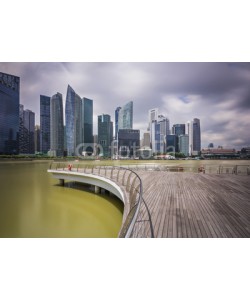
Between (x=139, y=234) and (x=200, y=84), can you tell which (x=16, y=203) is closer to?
(x=139, y=234)

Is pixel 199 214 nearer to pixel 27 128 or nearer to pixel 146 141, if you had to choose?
pixel 146 141

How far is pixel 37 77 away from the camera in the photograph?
596 centimetres

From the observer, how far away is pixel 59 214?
589 cm

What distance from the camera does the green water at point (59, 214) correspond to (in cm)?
461

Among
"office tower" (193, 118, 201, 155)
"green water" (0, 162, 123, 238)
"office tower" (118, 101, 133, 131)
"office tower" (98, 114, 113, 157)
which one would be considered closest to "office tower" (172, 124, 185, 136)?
"office tower" (193, 118, 201, 155)

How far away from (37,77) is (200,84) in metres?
6.65

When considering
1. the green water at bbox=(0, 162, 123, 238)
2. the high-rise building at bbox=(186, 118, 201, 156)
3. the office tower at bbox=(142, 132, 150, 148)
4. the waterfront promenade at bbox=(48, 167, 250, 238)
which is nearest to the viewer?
the waterfront promenade at bbox=(48, 167, 250, 238)

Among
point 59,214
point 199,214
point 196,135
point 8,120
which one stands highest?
point 8,120

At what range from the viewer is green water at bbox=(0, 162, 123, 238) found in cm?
461

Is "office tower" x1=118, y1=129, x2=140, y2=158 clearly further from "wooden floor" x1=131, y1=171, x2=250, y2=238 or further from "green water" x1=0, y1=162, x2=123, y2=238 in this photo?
"wooden floor" x1=131, y1=171, x2=250, y2=238

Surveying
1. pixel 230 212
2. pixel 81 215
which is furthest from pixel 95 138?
pixel 230 212

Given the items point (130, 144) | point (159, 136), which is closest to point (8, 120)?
point (130, 144)

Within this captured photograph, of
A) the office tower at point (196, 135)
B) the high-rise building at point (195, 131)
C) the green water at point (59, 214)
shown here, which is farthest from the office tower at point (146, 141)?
the green water at point (59, 214)
